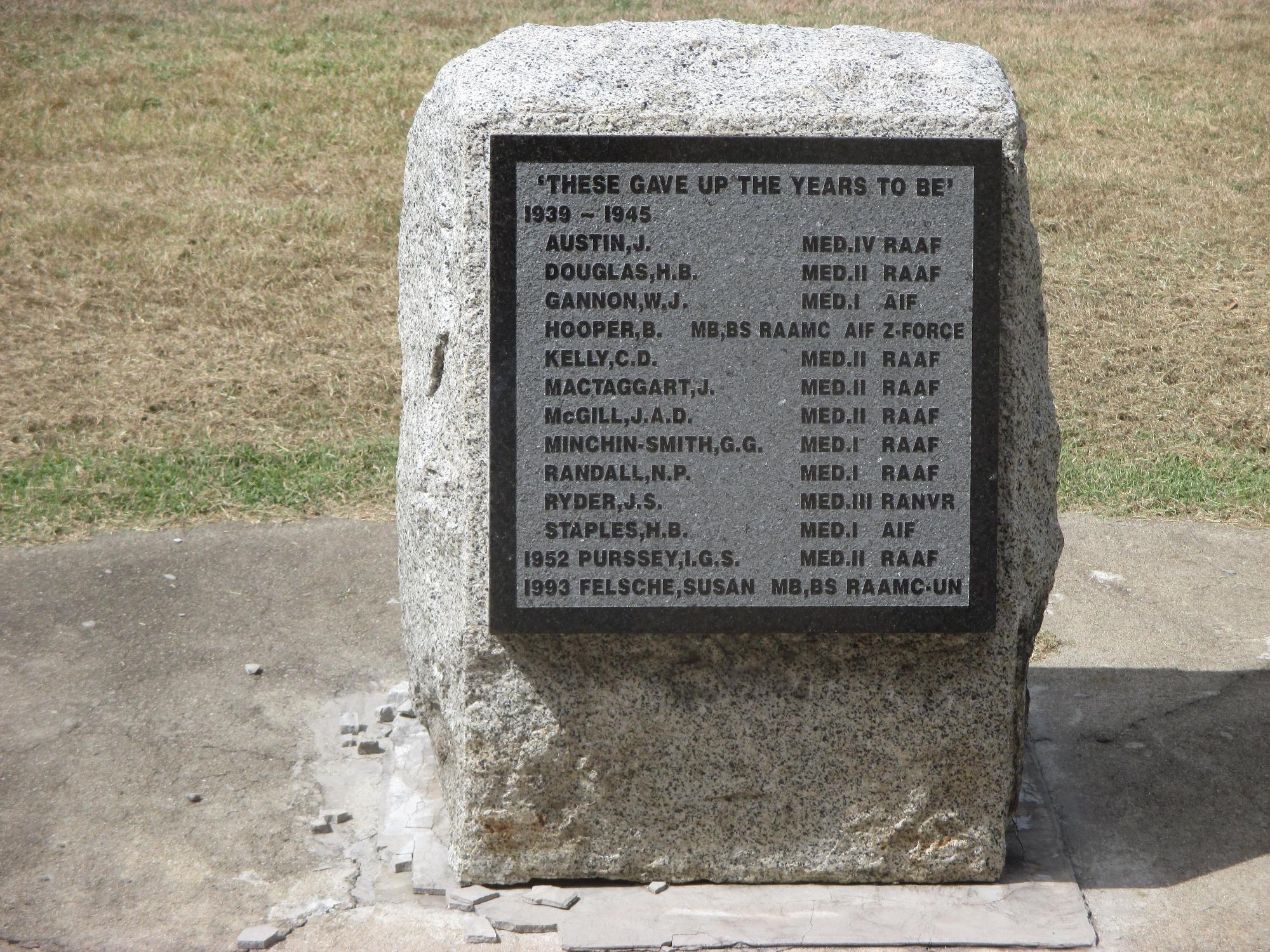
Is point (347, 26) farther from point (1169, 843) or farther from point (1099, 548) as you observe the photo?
point (1169, 843)

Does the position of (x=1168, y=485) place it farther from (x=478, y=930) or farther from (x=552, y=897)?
(x=478, y=930)

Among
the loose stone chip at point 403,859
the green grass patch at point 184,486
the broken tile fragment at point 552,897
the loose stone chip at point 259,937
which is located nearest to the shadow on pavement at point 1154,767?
the broken tile fragment at point 552,897

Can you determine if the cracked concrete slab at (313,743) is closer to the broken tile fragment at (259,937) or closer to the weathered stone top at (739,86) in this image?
the broken tile fragment at (259,937)

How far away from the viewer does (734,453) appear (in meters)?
3.23

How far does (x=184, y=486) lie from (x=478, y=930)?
3.63m

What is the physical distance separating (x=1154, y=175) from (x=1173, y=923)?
8.55m

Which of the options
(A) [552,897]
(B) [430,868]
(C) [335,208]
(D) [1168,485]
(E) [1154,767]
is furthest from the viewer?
(C) [335,208]

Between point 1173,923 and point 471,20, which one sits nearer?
point 1173,923

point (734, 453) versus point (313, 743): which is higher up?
point (734, 453)

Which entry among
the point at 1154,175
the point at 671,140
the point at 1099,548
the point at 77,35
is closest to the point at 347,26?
the point at 77,35

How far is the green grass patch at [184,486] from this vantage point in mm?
5879

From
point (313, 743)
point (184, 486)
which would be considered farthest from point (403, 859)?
point (184, 486)

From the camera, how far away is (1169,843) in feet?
11.9

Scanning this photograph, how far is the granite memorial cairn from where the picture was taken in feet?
10.3
